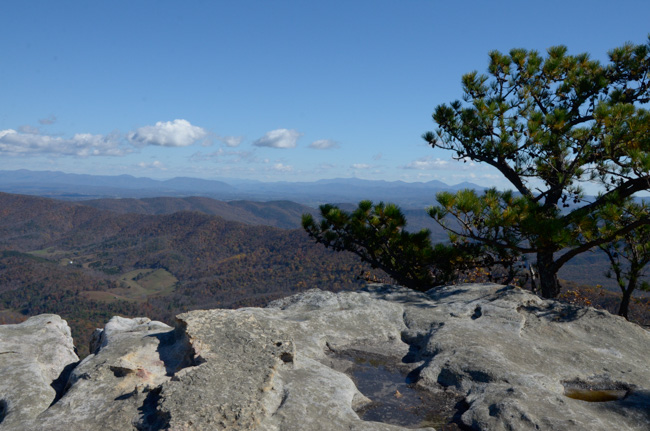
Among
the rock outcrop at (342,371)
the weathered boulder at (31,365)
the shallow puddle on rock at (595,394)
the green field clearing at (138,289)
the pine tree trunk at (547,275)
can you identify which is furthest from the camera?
the green field clearing at (138,289)

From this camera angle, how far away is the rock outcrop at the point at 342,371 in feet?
15.7

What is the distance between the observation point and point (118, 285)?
17338cm

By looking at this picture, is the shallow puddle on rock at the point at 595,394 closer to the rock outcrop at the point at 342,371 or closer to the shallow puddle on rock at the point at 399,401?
the rock outcrop at the point at 342,371

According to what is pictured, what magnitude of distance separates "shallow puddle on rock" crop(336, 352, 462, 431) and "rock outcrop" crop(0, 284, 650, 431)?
0.08ft

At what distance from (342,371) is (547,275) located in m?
7.69

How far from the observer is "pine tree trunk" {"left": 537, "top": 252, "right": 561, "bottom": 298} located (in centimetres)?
1138

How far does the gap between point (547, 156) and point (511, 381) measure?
681 cm

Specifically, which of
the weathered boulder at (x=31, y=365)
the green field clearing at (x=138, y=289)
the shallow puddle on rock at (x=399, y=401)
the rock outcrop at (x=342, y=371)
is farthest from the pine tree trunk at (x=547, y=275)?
the green field clearing at (x=138, y=289)

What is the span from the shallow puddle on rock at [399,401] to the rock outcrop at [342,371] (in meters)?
0.02

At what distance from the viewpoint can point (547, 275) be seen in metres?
11.4

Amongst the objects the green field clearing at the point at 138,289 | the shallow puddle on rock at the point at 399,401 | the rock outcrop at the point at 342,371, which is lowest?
the green field clearing at the point at 138,289

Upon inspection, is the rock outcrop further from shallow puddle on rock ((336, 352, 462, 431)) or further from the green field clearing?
the green field clearing

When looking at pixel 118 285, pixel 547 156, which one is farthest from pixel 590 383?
pixel 118 285

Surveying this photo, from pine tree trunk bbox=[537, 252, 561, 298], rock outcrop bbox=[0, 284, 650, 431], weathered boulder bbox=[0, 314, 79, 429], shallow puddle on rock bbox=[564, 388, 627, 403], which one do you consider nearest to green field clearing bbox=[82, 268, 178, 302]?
weathered boulder bbox=[0, 314, 79, 429]
